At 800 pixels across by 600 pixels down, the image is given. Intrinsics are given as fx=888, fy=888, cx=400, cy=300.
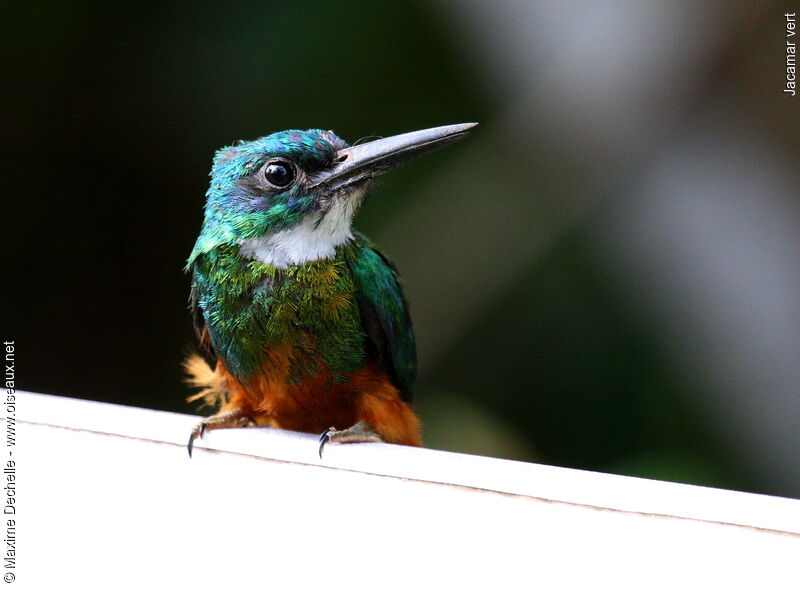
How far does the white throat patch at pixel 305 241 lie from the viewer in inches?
60.6

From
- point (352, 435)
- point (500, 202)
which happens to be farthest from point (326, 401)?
point (500, 202)

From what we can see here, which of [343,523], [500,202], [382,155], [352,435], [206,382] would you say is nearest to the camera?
[343,523]

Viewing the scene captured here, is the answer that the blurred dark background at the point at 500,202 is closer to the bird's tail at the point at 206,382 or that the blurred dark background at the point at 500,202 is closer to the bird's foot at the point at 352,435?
the bird's tail at the point at 206,382

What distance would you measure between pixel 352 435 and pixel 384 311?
254 millimetres

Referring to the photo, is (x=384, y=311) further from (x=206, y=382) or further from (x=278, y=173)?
(x=206, y=382)

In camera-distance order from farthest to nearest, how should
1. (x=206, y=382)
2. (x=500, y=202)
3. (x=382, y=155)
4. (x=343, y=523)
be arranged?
(x=500, y=202) → (x=206, y=382) → (x=382, y=155) → (x=343, y=523)

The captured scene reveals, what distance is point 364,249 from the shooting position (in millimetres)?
1653

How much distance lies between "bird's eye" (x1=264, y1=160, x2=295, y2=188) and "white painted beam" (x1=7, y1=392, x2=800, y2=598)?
0.48 meters

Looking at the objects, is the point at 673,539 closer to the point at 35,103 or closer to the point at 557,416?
the point at 557,416

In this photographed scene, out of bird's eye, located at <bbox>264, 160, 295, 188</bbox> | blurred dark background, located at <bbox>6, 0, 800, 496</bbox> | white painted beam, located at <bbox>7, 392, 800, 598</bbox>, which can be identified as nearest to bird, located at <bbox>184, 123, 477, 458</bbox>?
bird's eye, located at <bbox>264, 160, 295, 188</bbox>

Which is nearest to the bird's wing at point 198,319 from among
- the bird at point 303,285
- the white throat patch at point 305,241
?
the bird at point 303,285

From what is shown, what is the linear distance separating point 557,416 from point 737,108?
1.04m

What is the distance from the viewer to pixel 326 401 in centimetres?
159

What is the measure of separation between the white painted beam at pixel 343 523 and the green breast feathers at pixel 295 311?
0.89ft
